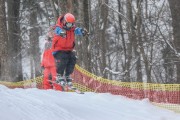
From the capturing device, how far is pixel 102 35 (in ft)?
73.4

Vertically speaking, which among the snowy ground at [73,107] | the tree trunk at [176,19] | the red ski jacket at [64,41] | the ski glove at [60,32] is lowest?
the snowy ground at [73,107]

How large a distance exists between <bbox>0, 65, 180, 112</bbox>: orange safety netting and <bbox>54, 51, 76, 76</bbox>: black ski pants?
0.92 meters

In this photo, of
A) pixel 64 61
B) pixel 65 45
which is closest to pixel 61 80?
pixel 64 61

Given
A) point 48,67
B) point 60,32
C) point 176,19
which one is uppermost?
point 176,19

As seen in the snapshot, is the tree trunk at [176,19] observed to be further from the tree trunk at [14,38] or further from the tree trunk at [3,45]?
the tree trunk at [14,38]

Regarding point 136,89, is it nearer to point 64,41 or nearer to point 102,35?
point 64,41

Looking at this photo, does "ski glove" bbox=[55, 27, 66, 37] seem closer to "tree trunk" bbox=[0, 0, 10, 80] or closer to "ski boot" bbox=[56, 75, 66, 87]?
"ski boot" bbox=[56, 75, 66, 87]

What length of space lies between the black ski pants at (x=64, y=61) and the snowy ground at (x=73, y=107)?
3.93 feet

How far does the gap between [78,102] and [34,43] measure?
20147 mm

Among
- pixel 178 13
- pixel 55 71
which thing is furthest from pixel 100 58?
pixel 55 71

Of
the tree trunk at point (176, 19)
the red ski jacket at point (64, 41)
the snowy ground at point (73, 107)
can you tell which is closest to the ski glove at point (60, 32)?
the red ski jacket at point (64, 41)

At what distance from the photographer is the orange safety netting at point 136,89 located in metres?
9.04

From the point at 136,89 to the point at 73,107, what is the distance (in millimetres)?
2509

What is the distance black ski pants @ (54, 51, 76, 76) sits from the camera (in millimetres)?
10578
